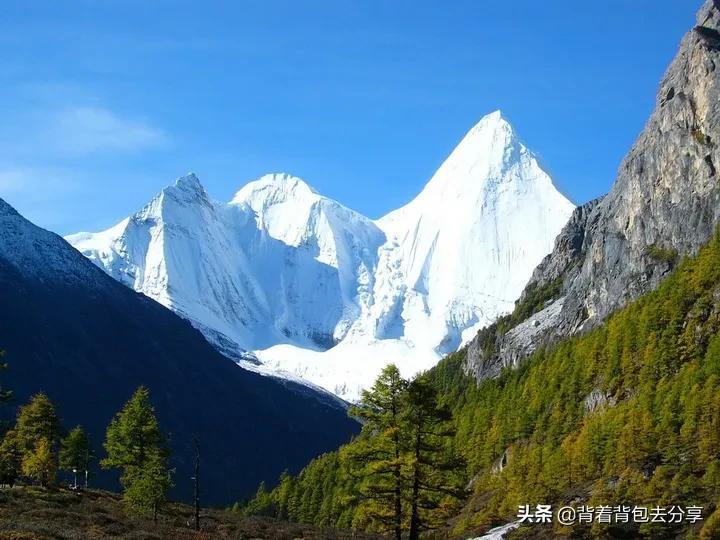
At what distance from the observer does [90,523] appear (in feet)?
191

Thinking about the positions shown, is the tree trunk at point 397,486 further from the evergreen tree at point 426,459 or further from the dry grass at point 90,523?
the dry grass at point 90,523

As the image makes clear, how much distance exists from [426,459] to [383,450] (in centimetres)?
246

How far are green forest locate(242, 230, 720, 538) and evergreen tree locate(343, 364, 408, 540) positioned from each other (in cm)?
9

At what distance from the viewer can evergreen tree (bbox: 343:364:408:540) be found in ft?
151

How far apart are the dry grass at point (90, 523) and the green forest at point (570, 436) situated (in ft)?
37.9

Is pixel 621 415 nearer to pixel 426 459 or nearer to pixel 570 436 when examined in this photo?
pixel 570 436

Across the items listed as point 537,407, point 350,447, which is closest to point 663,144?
point 537,407

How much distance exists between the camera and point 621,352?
414ft

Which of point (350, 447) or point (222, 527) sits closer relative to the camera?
point (350, 447)

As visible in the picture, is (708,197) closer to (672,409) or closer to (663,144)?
(663,144)

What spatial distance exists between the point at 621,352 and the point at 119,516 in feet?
272

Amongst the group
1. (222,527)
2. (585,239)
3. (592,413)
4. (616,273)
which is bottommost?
(222,527)

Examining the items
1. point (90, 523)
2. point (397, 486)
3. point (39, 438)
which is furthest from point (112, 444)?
point (397, 486)

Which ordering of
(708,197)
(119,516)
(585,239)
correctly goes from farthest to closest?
(585,239) → (708,197) → (119,516)
